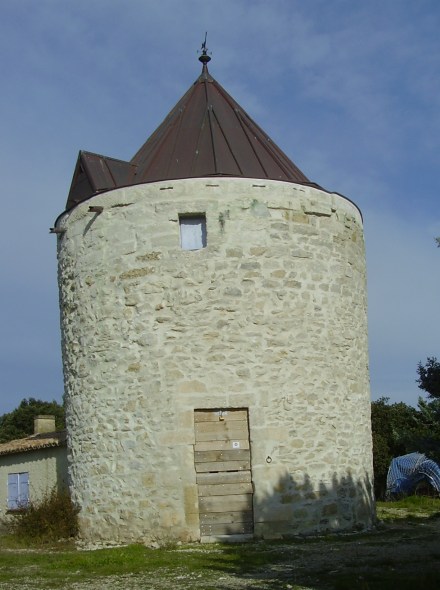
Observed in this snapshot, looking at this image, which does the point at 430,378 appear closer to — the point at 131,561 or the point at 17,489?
the point at 131,561

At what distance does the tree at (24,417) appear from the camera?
141 feet

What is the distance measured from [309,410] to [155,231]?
154 inches

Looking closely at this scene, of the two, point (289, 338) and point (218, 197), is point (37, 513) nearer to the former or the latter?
point (289, 338)

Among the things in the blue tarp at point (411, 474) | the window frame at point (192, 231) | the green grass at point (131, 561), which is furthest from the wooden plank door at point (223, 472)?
the blue tarp at point (411, 474)

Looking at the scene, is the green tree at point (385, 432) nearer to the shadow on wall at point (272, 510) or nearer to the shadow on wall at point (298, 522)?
the shadow on wall at point (298, 522)

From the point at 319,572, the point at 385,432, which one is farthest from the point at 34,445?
the point at 385,432

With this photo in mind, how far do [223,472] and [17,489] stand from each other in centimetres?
743

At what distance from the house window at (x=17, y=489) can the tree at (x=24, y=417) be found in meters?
23.5

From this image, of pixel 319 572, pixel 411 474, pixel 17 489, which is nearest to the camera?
pixel 319 572

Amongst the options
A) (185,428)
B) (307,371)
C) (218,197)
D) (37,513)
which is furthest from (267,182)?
(37,513)

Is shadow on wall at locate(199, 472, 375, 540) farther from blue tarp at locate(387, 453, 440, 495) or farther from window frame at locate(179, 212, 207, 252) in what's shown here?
blue tarp at locate(387, 453, 440, 495)

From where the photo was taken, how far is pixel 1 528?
1777 cm

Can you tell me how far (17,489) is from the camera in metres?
18.8

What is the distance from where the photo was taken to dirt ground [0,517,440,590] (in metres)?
8.58
